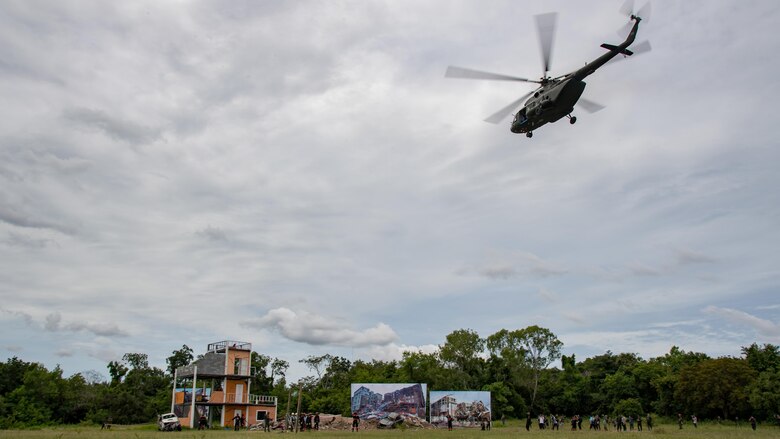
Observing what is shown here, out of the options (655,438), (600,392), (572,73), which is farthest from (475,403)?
(572,73)

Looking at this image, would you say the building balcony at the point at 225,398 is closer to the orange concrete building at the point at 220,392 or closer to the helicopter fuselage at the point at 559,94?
the orange concrete building at the point at 220,392

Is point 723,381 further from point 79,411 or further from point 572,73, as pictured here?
point 79,411

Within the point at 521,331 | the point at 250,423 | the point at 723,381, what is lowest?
the point at 250,423

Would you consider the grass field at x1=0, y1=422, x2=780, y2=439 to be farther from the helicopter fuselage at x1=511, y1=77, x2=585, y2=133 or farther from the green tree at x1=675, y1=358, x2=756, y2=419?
the green tree at x1=675, y1=358, x2=756, y2=419

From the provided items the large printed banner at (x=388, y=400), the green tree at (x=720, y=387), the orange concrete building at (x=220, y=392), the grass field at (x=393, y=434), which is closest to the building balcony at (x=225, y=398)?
the orange concrete building at (x=220, y=392)

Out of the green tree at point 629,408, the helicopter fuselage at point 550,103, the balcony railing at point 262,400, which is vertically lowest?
the green tree at point 629,408

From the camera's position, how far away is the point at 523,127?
100 feet

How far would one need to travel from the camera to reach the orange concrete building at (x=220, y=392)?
2430 inches

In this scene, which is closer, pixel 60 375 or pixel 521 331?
pixel 60 375

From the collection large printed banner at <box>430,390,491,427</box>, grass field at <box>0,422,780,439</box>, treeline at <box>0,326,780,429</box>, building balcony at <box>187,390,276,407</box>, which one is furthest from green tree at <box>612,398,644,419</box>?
building balcony at <box>187,390,276,407</box>

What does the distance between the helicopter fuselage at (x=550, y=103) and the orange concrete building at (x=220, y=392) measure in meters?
43.7

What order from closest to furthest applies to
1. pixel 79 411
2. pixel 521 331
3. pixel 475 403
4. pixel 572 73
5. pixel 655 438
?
pixel 572 73, pixel 655 438, pixel 475 403, pixel 79 411, pixel 521 331

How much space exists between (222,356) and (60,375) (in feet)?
98.6

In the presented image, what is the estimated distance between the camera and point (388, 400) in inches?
2456
